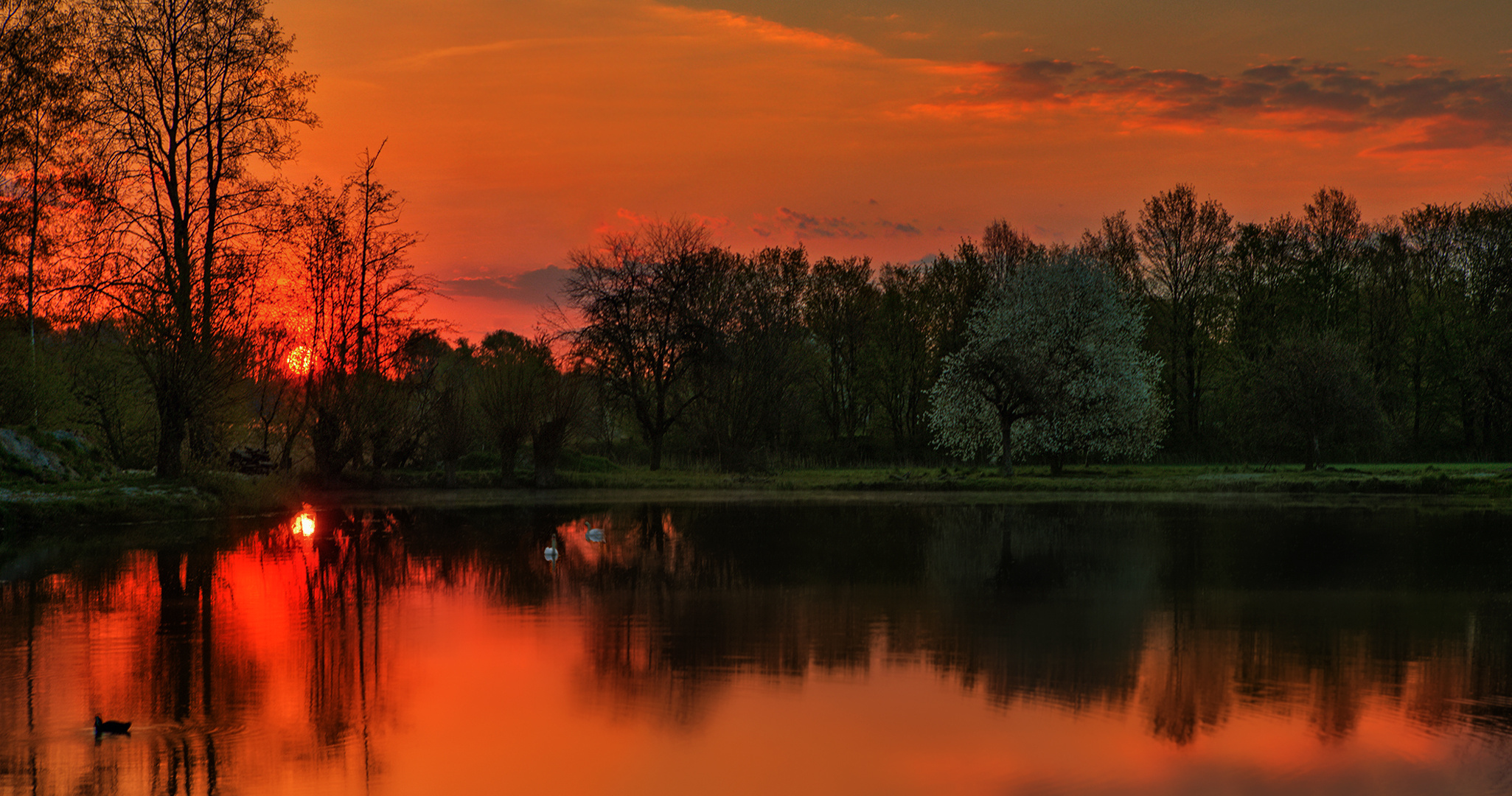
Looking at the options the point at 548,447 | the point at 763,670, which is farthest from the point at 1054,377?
the point at 763,670

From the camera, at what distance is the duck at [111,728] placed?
9117 mm

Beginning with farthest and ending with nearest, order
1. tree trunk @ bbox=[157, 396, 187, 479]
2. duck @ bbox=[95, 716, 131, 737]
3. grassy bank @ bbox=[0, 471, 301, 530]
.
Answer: tree trunk @ bbox=[157, 396, 187, 479]
grassy bank @ bbox=[0, 471, 301, 530]
duck @ bbox=[95, 716, 131, 737]

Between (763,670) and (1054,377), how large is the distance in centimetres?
3943

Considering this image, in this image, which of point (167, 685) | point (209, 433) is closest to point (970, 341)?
point (209, 433)

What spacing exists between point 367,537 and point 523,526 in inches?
148

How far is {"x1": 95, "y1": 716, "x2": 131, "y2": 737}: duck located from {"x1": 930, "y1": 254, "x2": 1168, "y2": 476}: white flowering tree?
1547 inches

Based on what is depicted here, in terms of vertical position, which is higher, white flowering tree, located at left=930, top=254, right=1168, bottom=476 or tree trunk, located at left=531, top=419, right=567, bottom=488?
white flowering tree, located at left=930, top=254, right=1168, bottom=476

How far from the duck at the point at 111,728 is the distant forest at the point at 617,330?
828 inches

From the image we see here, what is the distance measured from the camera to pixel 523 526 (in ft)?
90.3

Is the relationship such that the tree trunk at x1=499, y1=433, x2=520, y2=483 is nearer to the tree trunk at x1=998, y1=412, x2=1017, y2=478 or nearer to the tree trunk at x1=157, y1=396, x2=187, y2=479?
the tree trunk at x1=157, y1=396, x2=187, y2=479

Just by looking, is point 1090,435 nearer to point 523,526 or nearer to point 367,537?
point 523,526

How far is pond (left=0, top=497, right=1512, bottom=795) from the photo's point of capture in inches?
333

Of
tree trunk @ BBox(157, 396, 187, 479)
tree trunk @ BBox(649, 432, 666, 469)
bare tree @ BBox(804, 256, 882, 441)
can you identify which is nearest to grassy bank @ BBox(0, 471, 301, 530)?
tree trunk @ BBox(157, 396, 187, 479)

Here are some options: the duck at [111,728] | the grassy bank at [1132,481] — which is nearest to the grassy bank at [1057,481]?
the grassy bank at [1132,481]
